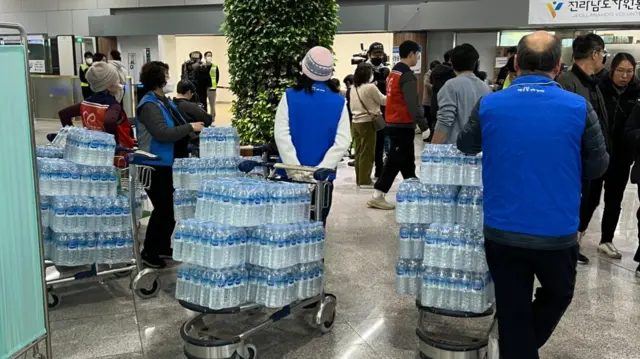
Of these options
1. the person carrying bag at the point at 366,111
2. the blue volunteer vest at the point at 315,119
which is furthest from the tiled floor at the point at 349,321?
the person carrying bag at the point at 366,111

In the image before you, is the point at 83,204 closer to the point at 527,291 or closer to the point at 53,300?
the point at 53,300

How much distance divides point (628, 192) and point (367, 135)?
11.3 ft

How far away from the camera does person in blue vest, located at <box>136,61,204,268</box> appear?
15.1 feet

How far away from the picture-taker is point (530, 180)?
2541mm

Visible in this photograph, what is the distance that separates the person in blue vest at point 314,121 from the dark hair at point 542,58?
56.0 inches

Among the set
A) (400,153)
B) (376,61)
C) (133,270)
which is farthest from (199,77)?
(133,270)

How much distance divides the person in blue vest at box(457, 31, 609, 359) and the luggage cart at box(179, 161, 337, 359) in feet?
3.53

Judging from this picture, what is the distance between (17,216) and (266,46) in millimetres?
3669

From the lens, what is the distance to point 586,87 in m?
4.43

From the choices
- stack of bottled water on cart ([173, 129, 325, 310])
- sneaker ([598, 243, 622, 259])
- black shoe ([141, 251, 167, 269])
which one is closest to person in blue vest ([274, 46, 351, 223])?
stack of bottled water on cart ([173, 129, 325, 310])

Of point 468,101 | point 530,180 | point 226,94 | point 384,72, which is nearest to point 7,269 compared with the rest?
point 530,180

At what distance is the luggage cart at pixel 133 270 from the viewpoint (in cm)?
400

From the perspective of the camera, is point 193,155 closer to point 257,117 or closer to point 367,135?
point 257,117

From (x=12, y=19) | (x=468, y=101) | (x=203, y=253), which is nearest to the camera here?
(x=203, y=253)
